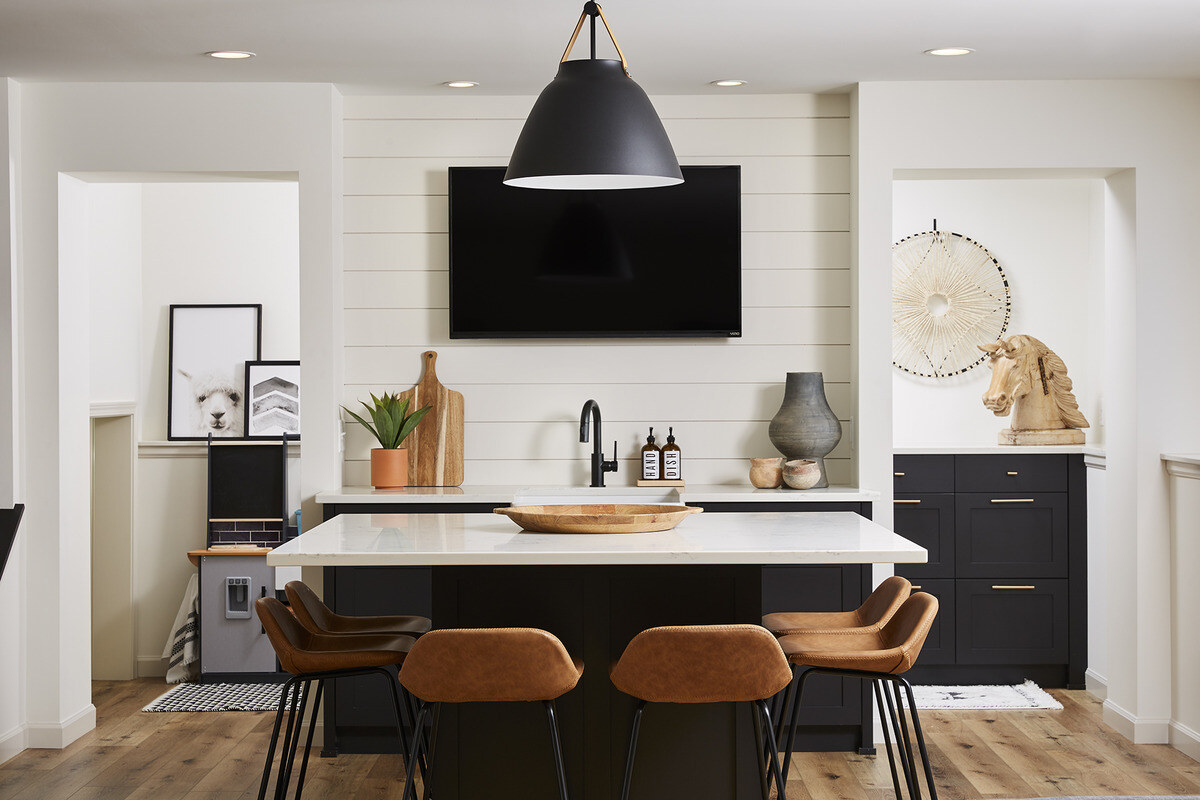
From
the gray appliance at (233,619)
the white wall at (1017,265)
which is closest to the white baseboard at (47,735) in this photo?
the gray appliance at (233,619)

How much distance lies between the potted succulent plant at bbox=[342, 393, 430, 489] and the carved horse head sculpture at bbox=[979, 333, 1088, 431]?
269cm

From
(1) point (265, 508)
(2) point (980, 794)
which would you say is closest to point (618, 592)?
(2) point (980, 794)

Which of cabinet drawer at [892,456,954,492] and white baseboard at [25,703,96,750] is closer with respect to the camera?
white baseboard at [25,703,96,750]

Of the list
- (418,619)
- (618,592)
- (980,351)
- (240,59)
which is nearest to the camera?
(618,592)

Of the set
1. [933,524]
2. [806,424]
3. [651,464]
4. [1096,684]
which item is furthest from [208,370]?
[1096,684]

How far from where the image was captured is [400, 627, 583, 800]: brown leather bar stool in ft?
7.93

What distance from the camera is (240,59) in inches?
150

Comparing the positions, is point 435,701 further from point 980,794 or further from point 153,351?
point 153,351

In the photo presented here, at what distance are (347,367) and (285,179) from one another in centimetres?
74

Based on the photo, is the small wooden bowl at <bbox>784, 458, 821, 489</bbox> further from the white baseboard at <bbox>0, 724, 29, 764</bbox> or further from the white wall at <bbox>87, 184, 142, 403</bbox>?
the white wall at <bbox>87, 184, 142, 403</bbox>

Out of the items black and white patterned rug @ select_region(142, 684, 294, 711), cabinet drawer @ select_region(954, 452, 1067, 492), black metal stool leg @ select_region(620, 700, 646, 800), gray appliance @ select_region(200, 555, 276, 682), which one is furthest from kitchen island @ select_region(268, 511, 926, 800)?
gray appliance @ select_region(200, 555, 276, 682)

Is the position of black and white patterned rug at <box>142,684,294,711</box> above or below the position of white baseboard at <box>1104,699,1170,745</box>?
below

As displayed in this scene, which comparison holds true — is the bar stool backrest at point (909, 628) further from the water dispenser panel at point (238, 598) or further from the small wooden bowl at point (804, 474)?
the water dispenser panel at point (238, 598)

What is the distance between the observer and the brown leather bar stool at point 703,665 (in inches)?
96.0
